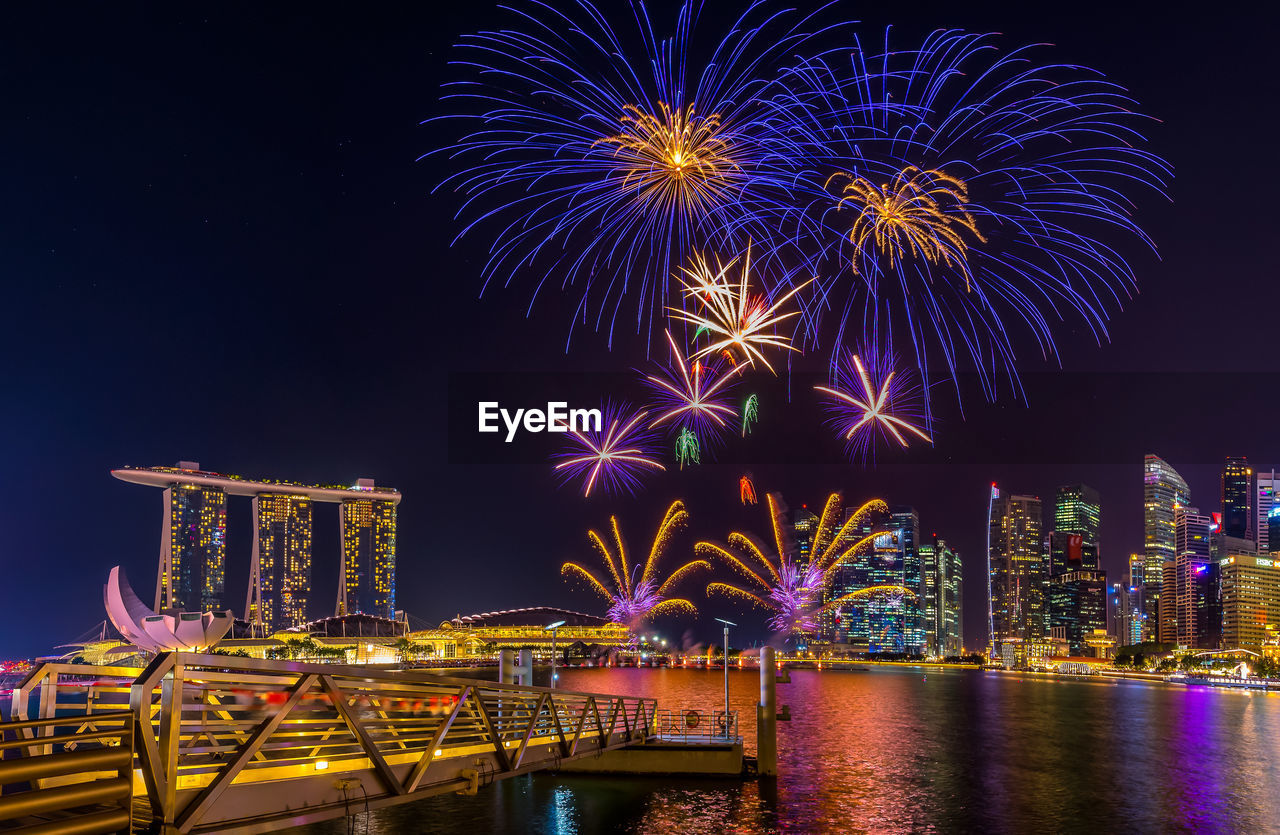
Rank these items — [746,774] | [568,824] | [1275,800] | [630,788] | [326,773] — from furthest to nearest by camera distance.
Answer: [1275,800] → [746,774] → [630,788] → [568,824] → [326,773]

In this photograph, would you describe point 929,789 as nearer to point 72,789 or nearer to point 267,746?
point 267,746

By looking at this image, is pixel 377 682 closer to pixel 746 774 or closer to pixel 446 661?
pixel 746 774

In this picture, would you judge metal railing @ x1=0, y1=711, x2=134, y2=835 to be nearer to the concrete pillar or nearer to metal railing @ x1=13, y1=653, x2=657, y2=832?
metal railing @ x1=13, y1=653, x2=657, y2=832

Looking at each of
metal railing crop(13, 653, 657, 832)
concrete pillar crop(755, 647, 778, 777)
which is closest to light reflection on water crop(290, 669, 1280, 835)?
concrete pillar crop(755, 647, 778, 777)

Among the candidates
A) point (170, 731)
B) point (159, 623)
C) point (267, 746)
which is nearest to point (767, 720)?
point (267, 746)

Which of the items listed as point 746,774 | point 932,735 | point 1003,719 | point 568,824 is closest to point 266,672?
point 568,824
